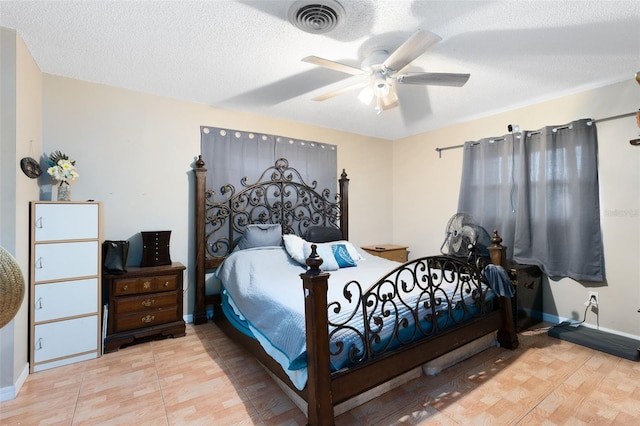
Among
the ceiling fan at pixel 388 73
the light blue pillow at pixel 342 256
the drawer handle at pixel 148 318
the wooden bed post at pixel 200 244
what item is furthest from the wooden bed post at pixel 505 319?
the drawer handle at pixel 148 318

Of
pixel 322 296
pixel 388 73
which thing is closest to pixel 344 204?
pixel 388 73

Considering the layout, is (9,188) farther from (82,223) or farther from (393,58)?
(393,58)

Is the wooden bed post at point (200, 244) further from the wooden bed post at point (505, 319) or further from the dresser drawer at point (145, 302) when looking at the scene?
the wooden bed post at point (505, 319)

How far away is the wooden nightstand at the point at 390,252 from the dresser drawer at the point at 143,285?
8.30 feet

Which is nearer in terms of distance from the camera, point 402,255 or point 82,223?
point 82,223

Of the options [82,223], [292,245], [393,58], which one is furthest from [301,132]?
[82,223]

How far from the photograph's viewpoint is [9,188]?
1.89 m

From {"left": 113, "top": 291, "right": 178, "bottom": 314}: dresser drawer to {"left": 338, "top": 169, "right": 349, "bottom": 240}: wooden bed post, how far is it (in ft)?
7.13

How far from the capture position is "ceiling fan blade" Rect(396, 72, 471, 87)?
205 cm

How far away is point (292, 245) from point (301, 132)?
1.69 m

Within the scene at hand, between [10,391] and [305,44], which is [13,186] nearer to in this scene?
[10,391]

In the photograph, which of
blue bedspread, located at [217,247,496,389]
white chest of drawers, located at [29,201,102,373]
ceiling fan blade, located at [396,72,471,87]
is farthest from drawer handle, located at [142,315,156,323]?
ceiling fan blade, located at [396,72,471,87]

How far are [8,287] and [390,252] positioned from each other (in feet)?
12.5

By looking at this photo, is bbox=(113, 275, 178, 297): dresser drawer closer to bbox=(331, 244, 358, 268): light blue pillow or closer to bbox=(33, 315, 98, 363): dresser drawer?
bbox=(33, 315, 98, 363): dresser drawer
